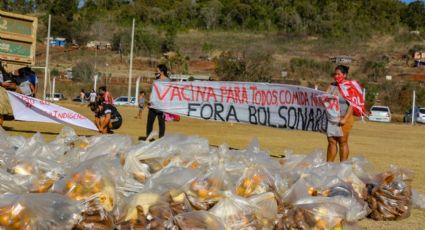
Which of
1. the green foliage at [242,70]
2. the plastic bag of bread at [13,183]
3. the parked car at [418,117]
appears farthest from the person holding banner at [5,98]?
the green foliage at [242,70]

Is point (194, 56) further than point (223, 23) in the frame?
No

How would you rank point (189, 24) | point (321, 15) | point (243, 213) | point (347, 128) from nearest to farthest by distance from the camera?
point (243, 213), point (347, 128), point (189, 24), point (321, 15)

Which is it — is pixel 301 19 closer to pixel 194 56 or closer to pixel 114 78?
pixel 194 56

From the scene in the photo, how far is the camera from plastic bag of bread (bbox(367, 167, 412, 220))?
20.3 ft

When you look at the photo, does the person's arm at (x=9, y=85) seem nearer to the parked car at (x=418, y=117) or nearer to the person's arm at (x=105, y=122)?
the person's arm at (x=105, y=122)

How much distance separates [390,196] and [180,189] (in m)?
2.26

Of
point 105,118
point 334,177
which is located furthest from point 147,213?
point 105,118

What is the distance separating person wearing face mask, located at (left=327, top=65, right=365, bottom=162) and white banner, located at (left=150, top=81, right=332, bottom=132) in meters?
2.12

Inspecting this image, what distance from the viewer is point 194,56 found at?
80812 mm

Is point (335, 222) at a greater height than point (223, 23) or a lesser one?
lesser

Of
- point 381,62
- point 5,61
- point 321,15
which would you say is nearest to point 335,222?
point 5,61

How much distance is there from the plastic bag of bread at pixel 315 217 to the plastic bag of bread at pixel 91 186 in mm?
1298

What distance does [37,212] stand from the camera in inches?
171

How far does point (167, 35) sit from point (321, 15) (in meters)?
36.4
